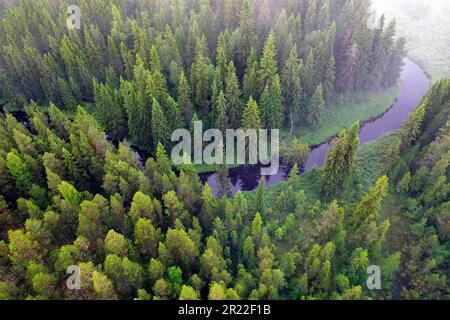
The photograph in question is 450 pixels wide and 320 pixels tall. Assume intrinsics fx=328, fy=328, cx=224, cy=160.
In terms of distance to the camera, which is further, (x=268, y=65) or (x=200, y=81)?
(x=200, y=81)

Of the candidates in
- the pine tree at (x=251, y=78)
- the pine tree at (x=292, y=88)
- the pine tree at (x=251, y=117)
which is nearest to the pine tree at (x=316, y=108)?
the pine tree at (x=292, y=88)

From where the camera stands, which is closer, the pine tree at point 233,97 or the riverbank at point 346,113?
the pine tree at point 233,97

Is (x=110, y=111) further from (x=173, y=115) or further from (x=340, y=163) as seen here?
(x=340, y=163)

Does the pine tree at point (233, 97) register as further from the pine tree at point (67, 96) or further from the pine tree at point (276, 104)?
the pine tree at point (67, 96)

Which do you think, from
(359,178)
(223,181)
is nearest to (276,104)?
(223,181)

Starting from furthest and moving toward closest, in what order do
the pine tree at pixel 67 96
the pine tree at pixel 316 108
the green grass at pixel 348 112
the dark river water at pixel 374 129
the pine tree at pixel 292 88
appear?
the pine tree at pixel 67 96
the green grass at pixel 348 112
the pine tree at pixel 316 108
the pine tree at pixel 292 88
the dark river water at pixel 374 129
